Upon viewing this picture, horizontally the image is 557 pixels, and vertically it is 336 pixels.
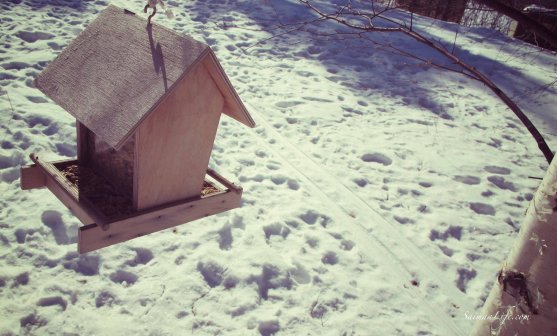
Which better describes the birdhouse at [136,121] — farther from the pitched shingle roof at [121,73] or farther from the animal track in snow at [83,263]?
the animal track in snow at [83,263]

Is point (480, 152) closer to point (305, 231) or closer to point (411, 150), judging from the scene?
point (411, 150)

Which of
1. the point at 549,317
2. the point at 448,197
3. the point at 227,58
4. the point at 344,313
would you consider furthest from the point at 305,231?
the point at 227,58

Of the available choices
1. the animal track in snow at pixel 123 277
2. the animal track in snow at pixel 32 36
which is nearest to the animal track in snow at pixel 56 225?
the animal track in snow at pixel 123 277

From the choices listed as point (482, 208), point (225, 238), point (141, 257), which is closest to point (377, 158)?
point (482, 208)

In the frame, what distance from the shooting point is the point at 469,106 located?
5.95 m

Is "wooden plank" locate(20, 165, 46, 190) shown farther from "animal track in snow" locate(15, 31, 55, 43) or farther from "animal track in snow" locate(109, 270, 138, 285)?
"animal track in snow" locate(15, 31, 55, 43)

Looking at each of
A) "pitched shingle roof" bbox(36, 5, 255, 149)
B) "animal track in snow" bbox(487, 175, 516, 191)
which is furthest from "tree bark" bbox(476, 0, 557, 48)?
"animal track in snow" bbox(487, 175, 516, 191)

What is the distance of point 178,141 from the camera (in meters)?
2.05

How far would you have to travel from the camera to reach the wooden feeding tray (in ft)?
6.31

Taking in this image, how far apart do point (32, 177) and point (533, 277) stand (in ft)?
7.63

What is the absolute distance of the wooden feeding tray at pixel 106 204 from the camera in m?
1.92

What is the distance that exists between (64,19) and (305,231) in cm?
520

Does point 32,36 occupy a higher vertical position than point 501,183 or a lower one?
higher

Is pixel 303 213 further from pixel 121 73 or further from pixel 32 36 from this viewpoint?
pixel 32 36
